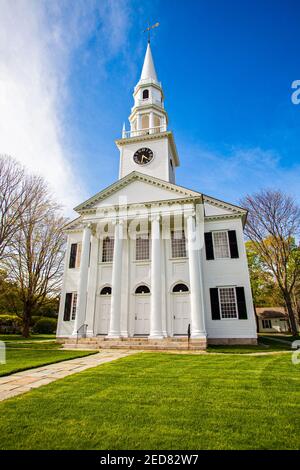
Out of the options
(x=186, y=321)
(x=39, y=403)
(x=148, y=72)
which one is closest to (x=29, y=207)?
(x=186, y=321)

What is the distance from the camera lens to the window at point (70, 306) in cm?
1891

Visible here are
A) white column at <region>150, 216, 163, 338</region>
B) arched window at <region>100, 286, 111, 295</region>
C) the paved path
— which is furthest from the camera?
arched window at <region>100, 286, 111, 295</region>

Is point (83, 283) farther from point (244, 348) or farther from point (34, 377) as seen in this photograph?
point (244, 348)

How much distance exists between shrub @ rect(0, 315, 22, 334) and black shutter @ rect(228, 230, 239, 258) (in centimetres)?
2670

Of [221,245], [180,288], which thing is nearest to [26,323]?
[180,288]

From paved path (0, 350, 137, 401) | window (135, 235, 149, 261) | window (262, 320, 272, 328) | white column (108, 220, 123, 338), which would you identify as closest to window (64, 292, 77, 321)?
white column (108, 220, 123, 338)

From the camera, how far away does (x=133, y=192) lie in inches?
726

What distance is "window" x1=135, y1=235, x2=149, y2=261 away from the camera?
1845 cm

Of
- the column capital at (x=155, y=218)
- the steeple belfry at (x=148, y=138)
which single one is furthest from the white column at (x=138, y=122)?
the column capital at (x=155, y=218)

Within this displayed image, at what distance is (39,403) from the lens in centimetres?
476

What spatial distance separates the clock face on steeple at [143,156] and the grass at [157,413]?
60.2 feet

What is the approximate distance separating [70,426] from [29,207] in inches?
640

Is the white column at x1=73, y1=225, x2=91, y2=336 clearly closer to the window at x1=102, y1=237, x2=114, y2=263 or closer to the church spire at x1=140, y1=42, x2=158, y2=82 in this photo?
the window at x1=102, y1=237, x2=114, y2=263
